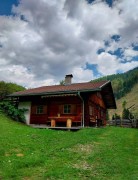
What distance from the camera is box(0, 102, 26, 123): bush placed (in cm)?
3052

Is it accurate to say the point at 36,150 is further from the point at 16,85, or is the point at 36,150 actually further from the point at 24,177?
the point at 16,85

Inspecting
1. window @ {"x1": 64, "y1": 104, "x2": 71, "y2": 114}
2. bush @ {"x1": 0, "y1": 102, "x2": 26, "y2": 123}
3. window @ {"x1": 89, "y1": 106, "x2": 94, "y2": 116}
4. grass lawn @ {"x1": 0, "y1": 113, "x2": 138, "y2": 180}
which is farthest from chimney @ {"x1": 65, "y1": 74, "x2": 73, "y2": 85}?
grass lawn @ {"x1": 0, "y1": 113, "x2": 138, "y2": 180}

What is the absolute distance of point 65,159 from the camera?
516 inches

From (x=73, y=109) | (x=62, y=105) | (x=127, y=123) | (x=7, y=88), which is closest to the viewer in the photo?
(x=73, y=109)

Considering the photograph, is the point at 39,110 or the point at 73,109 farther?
the point at 39,110

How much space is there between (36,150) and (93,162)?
3548mm

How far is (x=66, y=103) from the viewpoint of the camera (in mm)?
29219

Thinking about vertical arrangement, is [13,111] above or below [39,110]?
below

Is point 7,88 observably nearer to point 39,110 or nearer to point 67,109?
point 39,110

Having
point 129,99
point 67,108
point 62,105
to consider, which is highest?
point 129,99

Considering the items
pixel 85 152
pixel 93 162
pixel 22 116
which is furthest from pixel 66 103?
pixel 93 162

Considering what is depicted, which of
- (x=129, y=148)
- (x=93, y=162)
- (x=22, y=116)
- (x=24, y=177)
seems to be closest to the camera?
(x=24, y=177)

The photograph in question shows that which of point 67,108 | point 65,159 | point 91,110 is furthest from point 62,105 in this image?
point 65,159

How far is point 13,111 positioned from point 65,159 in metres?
18.6
